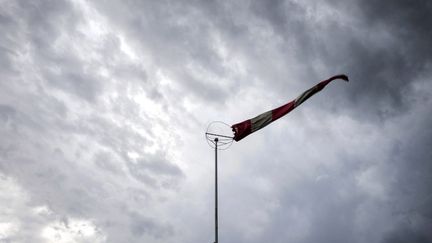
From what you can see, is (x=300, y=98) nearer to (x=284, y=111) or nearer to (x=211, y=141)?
(x=284, y=111)

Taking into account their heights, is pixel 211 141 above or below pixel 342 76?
below

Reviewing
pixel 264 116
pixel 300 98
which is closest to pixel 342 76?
pixel 300 98

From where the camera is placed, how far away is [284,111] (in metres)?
27.0

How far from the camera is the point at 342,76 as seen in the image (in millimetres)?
25844

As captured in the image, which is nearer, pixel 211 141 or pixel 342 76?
pixel 342 76

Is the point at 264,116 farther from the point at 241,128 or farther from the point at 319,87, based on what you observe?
the point at 319,87

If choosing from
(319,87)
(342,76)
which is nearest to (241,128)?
(319,87)

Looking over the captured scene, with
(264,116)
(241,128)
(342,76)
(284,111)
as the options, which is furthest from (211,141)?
(342,76)

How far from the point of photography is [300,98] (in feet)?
88.7

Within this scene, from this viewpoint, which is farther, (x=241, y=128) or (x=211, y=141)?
(x=211, y=141)

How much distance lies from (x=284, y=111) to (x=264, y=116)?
6.21 ft

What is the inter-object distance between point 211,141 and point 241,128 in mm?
4138

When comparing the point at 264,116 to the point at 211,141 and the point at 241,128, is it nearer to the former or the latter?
the point at 241,128

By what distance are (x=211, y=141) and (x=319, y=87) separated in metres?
11.6
